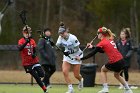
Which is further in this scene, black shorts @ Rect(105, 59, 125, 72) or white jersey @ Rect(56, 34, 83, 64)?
white jersey @ Rect(56, 34, 83, 64)

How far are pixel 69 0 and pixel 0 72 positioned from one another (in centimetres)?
2845

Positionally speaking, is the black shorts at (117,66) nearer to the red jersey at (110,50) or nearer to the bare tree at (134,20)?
the red jersey at (110,50)

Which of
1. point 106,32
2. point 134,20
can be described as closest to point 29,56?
point 106,32

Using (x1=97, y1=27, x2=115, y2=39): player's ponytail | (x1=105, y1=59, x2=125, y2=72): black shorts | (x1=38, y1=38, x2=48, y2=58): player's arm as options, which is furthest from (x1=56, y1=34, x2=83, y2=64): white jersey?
(x1=38, y1=38, x2=48, y2=58): player's arm

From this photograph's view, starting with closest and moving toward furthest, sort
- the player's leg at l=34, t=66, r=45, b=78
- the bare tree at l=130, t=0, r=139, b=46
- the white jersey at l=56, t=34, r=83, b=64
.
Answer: the player's leg at l=34, t=66, r=45, b=78, the white jersey at l=56, t=34, r=83, b=64, the bare tree at l=130, t=0, r=139, b=46

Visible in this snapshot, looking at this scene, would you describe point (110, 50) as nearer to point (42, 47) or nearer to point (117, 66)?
point (117, 66)

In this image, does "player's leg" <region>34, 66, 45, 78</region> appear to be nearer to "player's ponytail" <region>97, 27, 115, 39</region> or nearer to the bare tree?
"player's ponytail" <region>97, 27, 115, 39</region>

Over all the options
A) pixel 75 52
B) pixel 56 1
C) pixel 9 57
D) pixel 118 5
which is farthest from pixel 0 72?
pixel 56 1

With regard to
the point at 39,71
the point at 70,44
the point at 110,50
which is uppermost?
the point at 70,44

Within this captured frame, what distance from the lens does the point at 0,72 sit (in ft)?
104

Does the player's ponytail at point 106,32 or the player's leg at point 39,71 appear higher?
the player's ponytail at point 106,32

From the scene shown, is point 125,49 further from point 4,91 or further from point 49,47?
point 4,91

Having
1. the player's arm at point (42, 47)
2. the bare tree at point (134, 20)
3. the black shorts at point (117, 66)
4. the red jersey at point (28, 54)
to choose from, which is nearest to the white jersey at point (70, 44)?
the red jersey at point (28, 54)

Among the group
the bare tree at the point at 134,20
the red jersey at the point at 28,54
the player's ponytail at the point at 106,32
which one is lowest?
the bare tree at the point at 134,20
